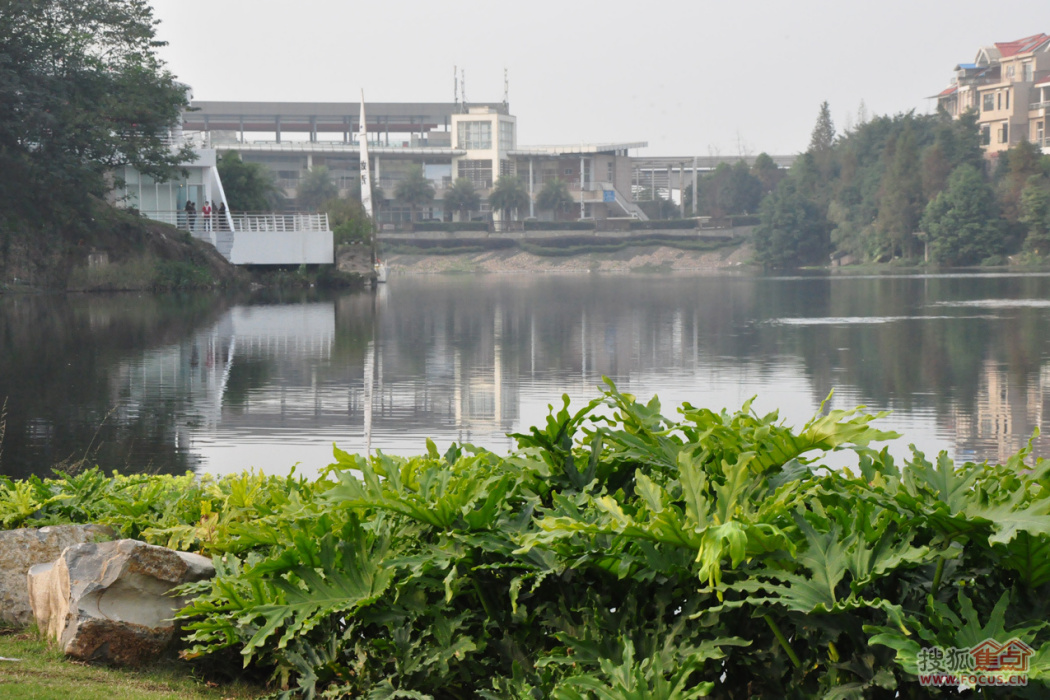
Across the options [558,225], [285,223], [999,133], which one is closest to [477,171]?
[558,225]

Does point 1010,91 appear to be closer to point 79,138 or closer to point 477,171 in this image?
point 477,171

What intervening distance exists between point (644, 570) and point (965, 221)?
264 feet

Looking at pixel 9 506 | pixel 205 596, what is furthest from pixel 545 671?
pixel 9 506

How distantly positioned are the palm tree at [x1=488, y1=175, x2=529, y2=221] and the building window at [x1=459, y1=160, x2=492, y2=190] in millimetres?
9080

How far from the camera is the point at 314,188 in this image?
106500mm

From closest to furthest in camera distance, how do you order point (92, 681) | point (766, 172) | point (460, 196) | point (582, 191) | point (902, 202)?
point (92, 681)
point (902, 202)
point (460, 196)
point (582, 191)
point (766, 172)

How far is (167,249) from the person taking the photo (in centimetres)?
4369

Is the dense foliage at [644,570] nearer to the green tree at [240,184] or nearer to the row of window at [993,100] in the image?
the green tree at [240,184]

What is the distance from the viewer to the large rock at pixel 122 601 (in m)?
4.39

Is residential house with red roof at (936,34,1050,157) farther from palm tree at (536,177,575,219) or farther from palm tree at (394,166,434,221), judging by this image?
palm tree at (394,166,434,221)

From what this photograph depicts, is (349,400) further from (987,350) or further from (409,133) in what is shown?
(409,133)

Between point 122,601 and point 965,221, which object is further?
point 965,221

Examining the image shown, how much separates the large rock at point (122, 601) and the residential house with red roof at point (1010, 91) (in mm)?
92798

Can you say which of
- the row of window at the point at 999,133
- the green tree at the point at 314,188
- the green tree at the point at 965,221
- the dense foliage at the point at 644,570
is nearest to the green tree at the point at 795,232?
the row of window at the point at 999,133
